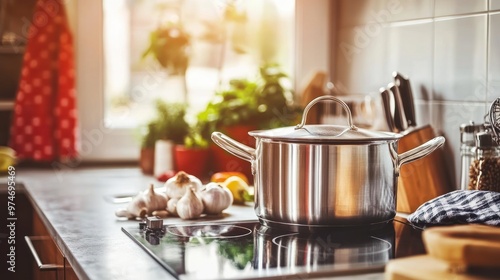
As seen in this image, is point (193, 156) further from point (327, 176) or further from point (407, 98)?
point (327, 176)

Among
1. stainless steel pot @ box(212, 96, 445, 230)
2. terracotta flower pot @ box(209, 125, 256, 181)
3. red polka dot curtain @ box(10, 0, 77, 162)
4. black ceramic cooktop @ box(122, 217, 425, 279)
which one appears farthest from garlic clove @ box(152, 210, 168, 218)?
red polka dot curtain @ box(10, 0, 77, 162)

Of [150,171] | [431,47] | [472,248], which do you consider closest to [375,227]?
[472,248]

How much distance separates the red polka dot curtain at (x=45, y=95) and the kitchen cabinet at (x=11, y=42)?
4cm

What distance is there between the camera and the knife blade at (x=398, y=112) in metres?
1.78

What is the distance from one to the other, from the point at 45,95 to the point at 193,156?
0.50m

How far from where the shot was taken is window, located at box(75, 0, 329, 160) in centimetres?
245

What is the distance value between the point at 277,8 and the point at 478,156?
3.96ft

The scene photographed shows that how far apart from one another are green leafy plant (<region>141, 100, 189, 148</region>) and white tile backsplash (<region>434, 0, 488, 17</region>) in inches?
33.6

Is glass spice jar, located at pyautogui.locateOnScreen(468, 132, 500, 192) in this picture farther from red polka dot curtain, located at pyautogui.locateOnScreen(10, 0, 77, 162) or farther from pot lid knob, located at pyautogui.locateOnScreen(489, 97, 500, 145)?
red polka dot curtain, located at pyautogui.locateOnScreen(10, 0, 77, 162)

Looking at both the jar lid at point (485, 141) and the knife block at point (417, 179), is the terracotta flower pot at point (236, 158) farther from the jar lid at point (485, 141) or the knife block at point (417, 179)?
the jar lid at point (485, 141)

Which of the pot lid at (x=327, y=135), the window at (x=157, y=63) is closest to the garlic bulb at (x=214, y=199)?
the pot lid at (x=327, y=135)

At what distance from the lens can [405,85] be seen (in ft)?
5.90

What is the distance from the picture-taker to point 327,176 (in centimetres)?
133

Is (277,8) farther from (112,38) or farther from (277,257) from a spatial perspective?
(277,257)
